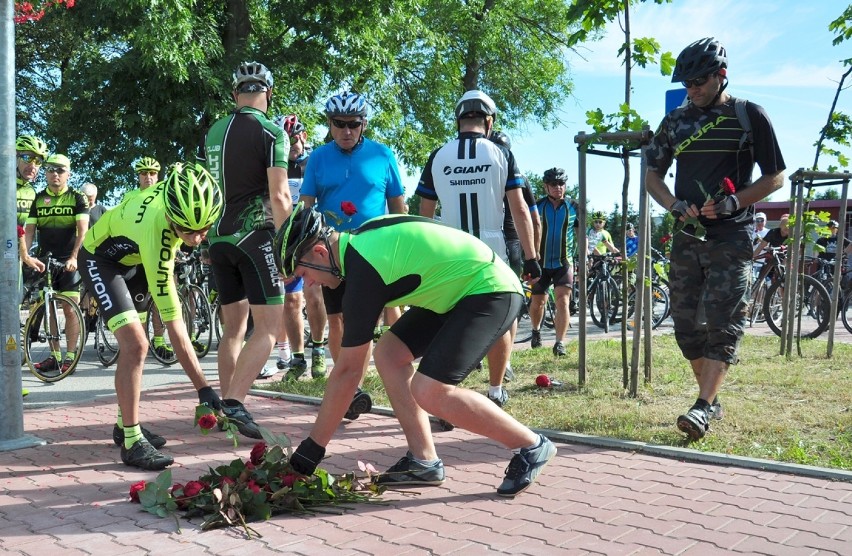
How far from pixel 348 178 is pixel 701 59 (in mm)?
2659

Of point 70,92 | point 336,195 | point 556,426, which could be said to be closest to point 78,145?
point 70,92

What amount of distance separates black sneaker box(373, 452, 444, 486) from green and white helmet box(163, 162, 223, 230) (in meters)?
1.68

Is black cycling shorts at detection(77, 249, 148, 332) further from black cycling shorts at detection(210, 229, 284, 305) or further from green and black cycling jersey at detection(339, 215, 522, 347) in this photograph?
green and black cycling jersey at detection(339, 215, 522, 347)

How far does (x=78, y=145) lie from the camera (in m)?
19.4

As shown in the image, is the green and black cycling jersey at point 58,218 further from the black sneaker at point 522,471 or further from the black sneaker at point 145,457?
the black sneaker at point 522,471

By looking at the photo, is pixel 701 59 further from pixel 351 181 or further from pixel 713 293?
pixel 351 181

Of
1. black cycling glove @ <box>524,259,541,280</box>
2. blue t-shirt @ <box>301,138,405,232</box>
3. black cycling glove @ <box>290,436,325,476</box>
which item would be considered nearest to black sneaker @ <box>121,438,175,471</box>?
black cycling glove @ <box>290,436,325,476</box>

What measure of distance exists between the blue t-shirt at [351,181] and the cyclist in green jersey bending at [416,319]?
2137 millimetres

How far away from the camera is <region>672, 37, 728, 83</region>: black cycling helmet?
5.12m

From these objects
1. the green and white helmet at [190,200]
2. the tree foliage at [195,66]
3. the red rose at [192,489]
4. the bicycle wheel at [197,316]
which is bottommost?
the red rose at [192,489]

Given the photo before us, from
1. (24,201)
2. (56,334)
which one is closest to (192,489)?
(56,334)

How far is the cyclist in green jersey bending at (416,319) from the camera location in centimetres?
373

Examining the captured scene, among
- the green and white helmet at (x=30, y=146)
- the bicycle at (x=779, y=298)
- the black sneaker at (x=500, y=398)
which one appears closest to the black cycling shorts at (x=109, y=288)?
the black sneaker at (x=500, y=398)

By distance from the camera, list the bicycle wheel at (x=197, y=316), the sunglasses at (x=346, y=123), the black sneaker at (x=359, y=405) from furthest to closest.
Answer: the bicycle wheel at (x=197, y=316) → the sunglasses at (x=346, y=123) → the black sneaker at (x=359, y=405)
